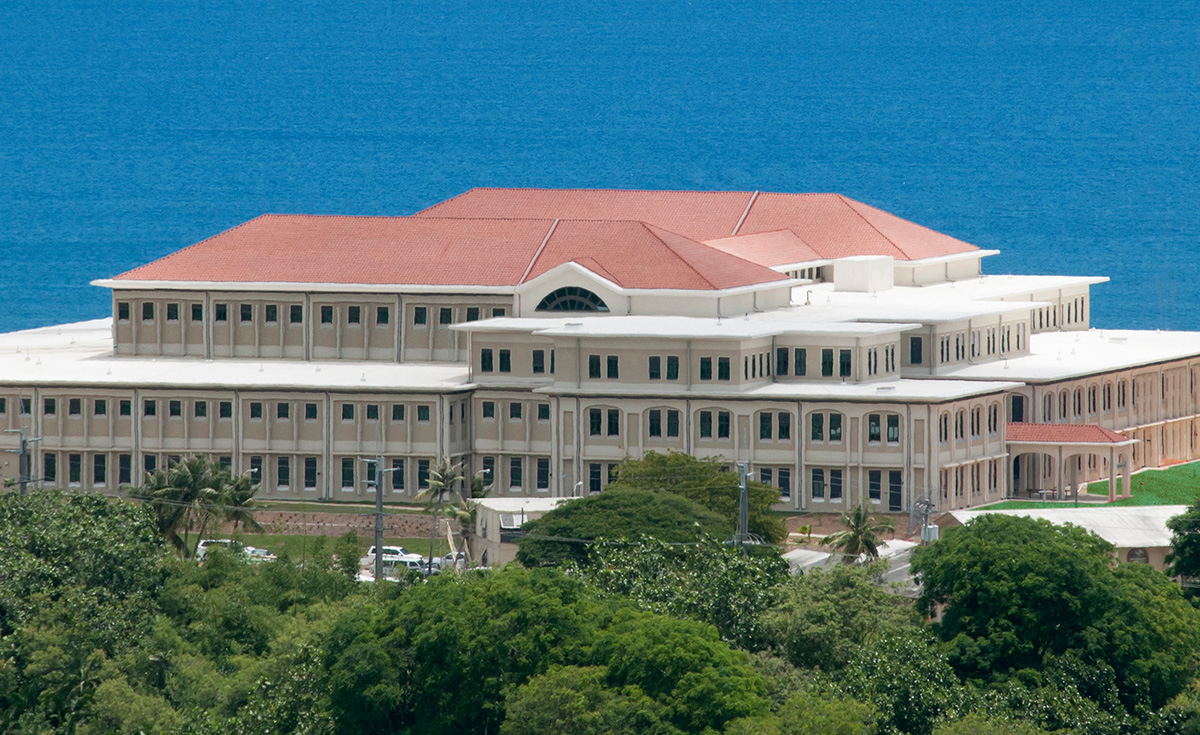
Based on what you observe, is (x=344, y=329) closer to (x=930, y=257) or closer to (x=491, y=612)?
(x=930, y=257)

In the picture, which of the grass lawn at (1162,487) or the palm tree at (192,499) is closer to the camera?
the palm tree at (192,499)

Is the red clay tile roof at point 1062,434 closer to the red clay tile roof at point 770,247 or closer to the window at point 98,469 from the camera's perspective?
the red clay tile roof at point 770,247

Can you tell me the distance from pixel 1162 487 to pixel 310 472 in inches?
1535

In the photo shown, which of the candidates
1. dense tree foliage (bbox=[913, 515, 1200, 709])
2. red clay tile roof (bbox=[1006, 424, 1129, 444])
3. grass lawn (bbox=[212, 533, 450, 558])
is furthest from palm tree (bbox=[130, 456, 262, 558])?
dense tree foliage (bbox=[913, 515, 1200, 709])

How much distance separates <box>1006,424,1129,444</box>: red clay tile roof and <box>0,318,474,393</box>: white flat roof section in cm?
2506

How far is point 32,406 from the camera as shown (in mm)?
122188

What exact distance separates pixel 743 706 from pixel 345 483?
2158 inches

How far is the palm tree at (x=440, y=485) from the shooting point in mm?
111500

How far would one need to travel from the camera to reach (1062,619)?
77.1m

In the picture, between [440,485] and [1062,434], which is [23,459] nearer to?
[440,485]

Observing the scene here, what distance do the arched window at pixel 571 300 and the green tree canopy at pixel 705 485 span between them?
16.8m

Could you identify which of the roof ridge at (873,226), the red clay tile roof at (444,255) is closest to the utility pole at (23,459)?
the red clay tile roof at (444,255)

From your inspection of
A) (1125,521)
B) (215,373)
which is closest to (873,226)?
(215,373)

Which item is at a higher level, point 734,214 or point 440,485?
point 734,214
